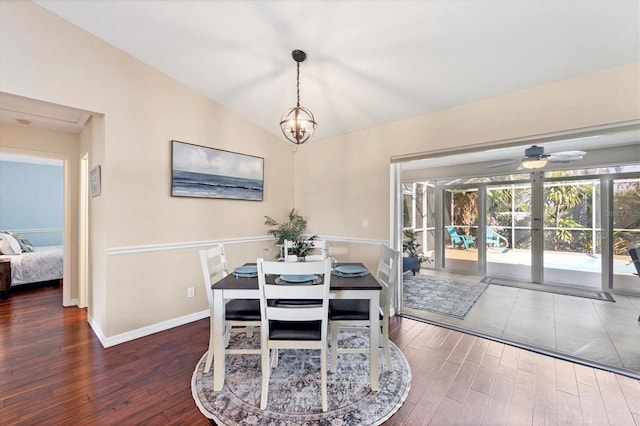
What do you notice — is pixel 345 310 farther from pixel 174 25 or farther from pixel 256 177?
pixel 174 25

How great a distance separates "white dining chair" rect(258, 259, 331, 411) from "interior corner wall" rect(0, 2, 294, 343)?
1831 mm

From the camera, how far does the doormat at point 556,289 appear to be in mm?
4172

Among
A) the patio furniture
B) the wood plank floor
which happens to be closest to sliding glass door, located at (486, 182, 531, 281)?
the patio furniture

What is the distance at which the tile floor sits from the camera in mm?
2500

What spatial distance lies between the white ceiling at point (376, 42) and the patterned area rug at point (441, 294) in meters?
2.63

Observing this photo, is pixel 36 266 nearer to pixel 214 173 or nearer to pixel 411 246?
pixel 214 173

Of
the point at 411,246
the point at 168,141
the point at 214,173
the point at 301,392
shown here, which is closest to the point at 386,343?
the point at 301,392

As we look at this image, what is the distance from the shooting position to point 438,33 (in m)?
2.04

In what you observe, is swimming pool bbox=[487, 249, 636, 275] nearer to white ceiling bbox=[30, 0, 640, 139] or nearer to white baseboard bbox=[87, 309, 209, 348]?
white ceiling bbox=[30, 0, 640, 139]

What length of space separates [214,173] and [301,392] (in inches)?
106

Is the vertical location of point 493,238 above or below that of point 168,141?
below

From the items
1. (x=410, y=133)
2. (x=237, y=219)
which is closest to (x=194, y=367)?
(x=237, y=219)

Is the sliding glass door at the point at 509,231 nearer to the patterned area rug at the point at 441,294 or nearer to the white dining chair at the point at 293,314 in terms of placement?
the patterned area rug at the point at 441,294

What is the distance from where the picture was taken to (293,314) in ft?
5.85
